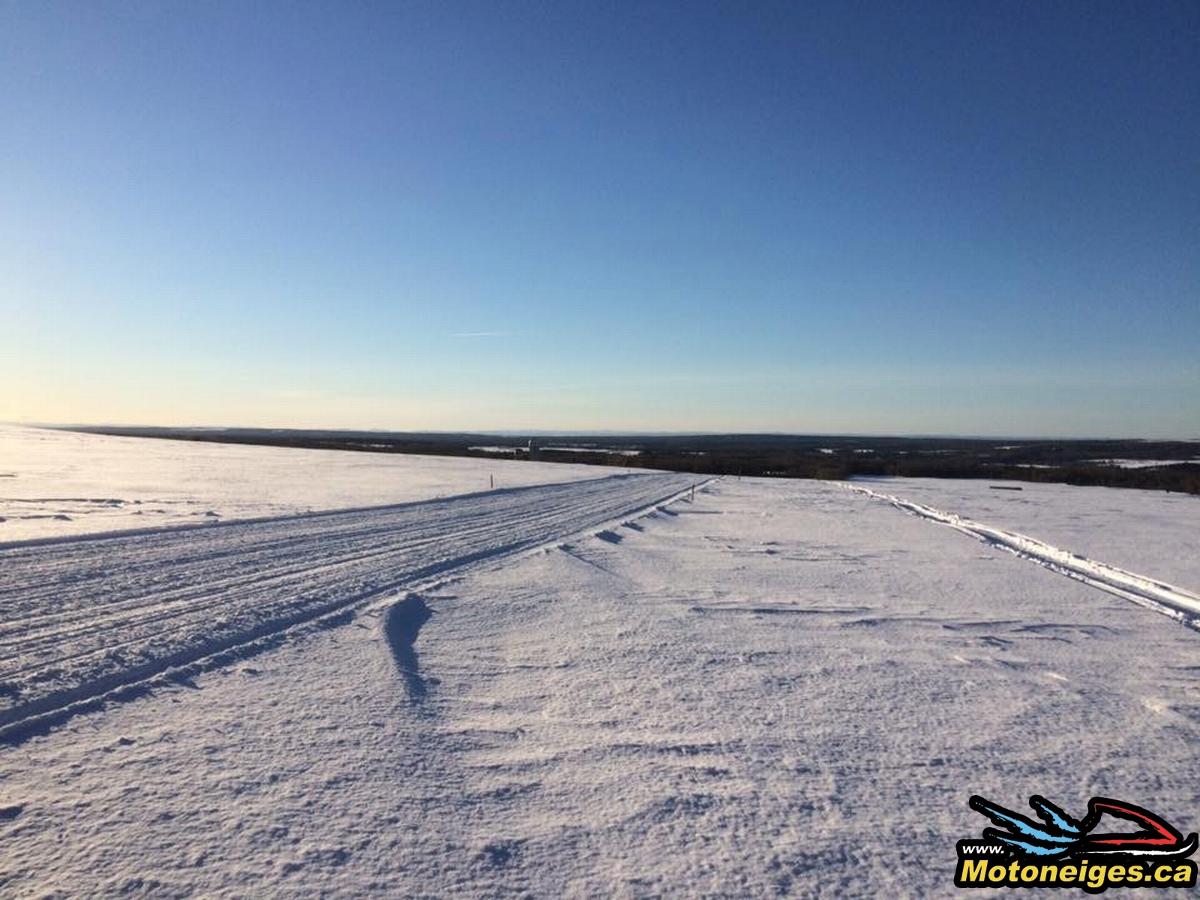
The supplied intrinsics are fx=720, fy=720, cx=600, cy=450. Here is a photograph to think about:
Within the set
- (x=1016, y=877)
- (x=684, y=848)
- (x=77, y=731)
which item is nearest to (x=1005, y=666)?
(x=1016, y=877)

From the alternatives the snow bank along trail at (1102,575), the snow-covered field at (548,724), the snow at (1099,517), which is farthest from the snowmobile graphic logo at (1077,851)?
the snow at (1099,517)

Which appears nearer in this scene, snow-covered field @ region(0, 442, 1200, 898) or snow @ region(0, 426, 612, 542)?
snow-covered field @ region(0, 442, 1200, 898)

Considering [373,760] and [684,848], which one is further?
[373,760]

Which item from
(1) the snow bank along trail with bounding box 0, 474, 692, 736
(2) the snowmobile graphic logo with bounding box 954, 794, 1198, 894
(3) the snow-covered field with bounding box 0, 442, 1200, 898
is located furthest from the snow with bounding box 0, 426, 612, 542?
(2) the snowmobile graphic logo with bounding box 954, 794, 1198, 894

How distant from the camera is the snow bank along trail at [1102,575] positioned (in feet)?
28.4

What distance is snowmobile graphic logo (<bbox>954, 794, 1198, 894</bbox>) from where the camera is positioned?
3182mm

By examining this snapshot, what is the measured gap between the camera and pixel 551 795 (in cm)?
365

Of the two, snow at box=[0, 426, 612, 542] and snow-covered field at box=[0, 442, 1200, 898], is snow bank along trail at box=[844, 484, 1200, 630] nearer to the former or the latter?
snow-covered field at box=[0, 442, 1200, 898]

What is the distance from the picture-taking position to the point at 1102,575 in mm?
10977

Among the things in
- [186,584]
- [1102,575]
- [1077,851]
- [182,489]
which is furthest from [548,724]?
[182,489]

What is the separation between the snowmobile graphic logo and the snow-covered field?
12 cm

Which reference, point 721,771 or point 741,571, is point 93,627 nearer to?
point 721,771

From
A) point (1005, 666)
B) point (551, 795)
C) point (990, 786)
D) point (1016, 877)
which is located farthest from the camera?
point (1005, 666)

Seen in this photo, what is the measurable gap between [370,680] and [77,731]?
1724mm
